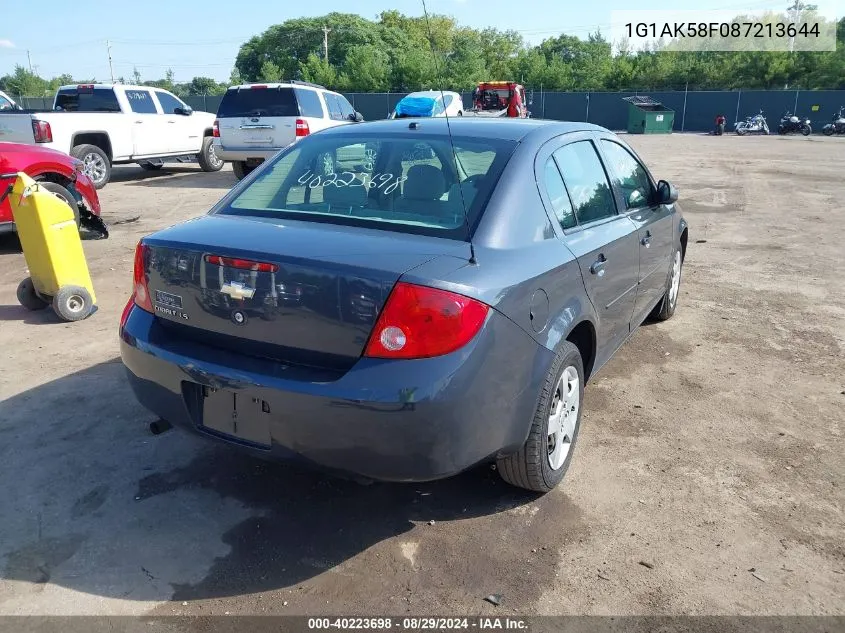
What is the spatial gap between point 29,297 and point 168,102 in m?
10.8

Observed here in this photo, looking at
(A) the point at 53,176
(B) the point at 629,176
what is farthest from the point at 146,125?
(B) the point at 629,176

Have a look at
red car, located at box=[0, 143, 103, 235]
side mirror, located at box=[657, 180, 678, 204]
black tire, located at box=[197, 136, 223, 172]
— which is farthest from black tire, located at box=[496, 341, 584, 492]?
black tire, located at box=[197, 136, 223, 172]

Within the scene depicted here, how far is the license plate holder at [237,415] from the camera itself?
8.56 feet

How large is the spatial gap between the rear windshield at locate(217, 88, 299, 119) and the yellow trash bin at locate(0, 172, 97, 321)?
8234 mm

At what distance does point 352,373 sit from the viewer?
2469 millimetres

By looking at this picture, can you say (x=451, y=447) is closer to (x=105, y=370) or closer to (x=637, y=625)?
(x=637, y=625)

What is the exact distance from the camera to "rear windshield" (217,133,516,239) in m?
2.96

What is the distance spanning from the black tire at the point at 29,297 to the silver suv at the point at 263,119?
7.85 meters

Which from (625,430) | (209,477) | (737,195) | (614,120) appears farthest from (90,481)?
(614,120)

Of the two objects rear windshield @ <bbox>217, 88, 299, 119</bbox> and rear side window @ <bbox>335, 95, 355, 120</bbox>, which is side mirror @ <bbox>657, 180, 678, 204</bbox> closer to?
rear windshield @ <bbox>217, 88, 299, 119</bbox>

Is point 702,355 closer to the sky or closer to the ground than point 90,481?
closer to the ground

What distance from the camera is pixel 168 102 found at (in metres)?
15.3

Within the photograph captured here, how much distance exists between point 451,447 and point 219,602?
1045 millimetres

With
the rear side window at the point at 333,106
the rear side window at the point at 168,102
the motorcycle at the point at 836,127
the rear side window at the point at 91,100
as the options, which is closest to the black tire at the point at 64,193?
the rear side window at the point at 91,100
